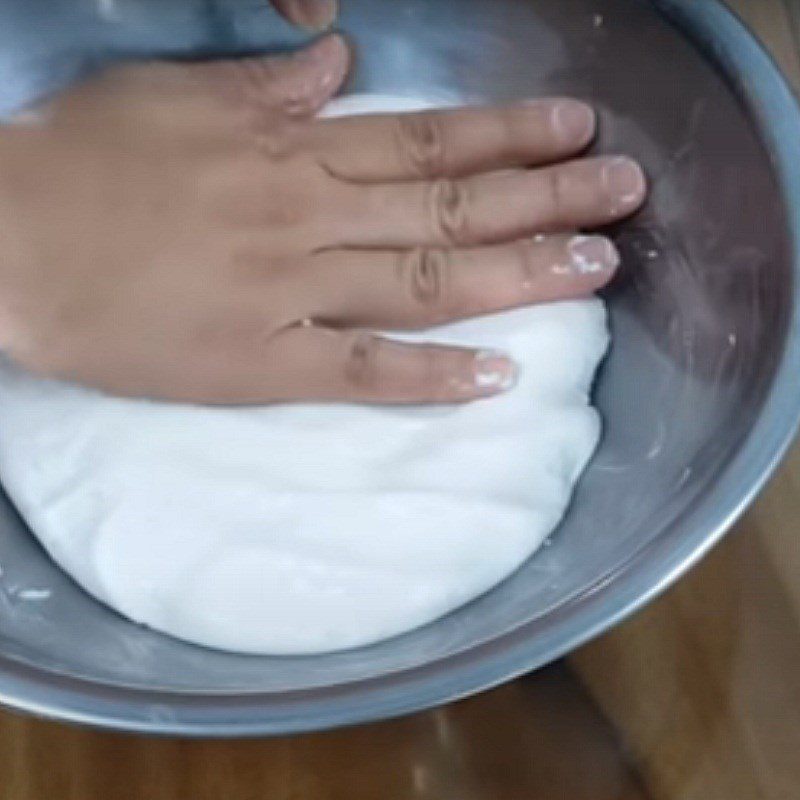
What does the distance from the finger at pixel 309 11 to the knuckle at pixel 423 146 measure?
7 cm

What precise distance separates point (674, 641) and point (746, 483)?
10cm

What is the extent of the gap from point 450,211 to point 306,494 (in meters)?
0.14

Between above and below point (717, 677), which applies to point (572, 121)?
above

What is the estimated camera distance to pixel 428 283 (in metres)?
0.63

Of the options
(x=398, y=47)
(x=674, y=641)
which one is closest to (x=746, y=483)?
(x=674, y=641)

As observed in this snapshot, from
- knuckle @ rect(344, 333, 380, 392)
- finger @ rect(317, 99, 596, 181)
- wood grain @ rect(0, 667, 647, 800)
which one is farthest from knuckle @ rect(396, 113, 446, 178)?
wood grain @ rect(0, 667, 647, 800)

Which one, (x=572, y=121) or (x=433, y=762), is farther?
(x=572, y=121)

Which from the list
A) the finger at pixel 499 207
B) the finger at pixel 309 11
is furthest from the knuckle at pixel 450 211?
the finger at pixel 309 11

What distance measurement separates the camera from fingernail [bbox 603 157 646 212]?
64 centimetres

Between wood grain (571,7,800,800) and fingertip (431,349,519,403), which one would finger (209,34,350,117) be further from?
wood grain (571,7,800,800)

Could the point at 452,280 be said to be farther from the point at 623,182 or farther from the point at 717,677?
the point at 717,677

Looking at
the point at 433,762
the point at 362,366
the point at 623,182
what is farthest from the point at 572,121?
the point at 433,762

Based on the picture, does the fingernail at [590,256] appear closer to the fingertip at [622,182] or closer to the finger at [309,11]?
the fingertip at [622,182]

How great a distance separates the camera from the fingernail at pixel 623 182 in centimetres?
64
